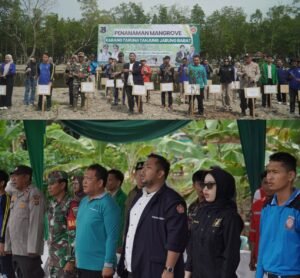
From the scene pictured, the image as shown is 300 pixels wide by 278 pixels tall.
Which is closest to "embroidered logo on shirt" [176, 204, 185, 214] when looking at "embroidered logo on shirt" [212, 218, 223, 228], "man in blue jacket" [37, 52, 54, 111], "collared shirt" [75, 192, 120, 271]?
"embroidered logo on shirt" [212, 218, 223, 228]

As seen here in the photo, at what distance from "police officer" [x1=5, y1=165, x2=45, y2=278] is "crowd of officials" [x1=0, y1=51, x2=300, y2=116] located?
82cm

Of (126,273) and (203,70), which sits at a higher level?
(203,70)

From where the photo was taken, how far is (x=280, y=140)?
6863mm

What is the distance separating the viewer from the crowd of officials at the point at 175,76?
4.20m

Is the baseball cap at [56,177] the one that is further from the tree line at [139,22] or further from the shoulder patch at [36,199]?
the tree line at [139,22]

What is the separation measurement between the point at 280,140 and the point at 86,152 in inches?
102

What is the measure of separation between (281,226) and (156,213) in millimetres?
815

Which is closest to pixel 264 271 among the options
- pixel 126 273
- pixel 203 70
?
pixel 126 273

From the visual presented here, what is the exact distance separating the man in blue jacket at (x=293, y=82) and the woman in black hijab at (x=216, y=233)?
1.22 m

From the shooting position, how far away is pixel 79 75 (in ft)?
14.1

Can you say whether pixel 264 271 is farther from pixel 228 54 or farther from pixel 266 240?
pixel 228 54

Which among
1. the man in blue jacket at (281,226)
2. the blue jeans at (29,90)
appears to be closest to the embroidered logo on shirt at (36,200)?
the blue jeans at (29,90)

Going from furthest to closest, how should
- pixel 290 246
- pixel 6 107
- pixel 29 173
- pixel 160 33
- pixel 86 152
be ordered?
pixel 86 152, pixel 29 173, pixel 6 107, pixel 160 33, pixel 290 246

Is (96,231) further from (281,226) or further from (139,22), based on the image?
(139,22)
